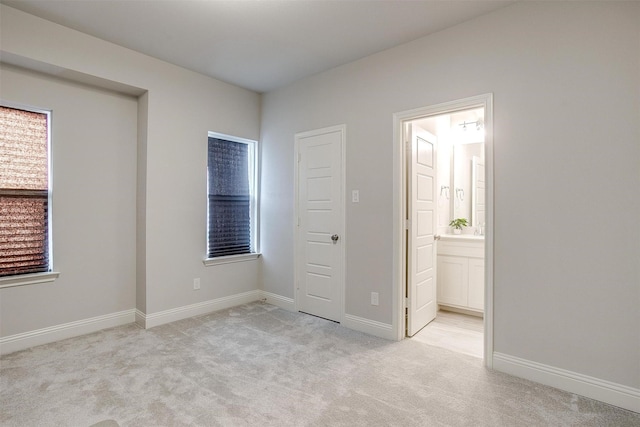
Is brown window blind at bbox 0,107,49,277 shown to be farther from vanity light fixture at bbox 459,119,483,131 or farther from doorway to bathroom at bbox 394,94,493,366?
vanity light fixture at bbox 459,119,483,131

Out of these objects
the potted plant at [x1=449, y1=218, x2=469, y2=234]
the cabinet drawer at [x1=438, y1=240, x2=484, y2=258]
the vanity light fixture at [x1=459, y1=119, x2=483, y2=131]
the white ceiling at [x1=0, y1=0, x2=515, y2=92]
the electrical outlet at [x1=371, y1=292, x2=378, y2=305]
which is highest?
the white ceiling at [x1=0, y1=0, x2=515, y2=92]

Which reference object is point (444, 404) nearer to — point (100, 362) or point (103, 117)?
point (100, 362)

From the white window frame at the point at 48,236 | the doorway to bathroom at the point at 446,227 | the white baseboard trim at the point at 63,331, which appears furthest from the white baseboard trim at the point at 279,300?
the white window frame at the point at 48,236

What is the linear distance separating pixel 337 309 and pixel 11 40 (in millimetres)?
3652

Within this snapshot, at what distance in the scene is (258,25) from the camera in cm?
273

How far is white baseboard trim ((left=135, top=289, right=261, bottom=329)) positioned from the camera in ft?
11.1

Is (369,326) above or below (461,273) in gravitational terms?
below

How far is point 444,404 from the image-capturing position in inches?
81.1

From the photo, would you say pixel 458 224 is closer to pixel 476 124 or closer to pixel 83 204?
pixel 476 124

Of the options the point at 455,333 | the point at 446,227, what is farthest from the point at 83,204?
the point at 446,227

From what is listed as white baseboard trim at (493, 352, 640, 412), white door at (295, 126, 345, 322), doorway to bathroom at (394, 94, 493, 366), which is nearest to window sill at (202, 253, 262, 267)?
white door at (295, 126, 345, 322)

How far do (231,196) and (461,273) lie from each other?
2.99 meters

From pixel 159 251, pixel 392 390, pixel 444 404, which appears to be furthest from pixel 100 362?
pixel 444 404

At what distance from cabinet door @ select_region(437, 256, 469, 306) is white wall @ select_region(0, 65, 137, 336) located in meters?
3.58
